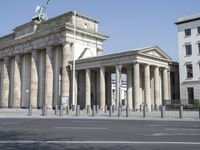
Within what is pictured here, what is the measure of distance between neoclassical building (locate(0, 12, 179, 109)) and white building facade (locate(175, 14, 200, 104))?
2.96m

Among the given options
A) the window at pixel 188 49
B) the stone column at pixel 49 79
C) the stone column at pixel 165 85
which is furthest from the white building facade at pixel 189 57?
the stone column at pixel 49 79

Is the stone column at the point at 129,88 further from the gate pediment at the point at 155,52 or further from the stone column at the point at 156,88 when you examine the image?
the gate pediment at the point at 155,52

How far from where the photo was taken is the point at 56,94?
177 ft

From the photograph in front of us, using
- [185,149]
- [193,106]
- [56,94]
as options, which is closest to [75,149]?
[185,149]

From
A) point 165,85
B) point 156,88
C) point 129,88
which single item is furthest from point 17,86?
point 165,85

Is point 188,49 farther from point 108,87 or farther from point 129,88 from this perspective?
point 108,87

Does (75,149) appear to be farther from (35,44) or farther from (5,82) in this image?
(5,82)

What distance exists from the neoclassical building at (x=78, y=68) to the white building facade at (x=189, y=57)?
117 inches

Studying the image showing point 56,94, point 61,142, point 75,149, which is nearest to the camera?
point 75,149

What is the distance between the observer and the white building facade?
50.3 m

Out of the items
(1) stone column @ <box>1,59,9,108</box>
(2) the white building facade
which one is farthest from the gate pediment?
(1) stone column @ <box>1,59,9,108</box>

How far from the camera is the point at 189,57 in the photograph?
51531 millimetres

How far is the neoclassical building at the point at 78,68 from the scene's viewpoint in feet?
153

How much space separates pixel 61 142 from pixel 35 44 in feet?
163
